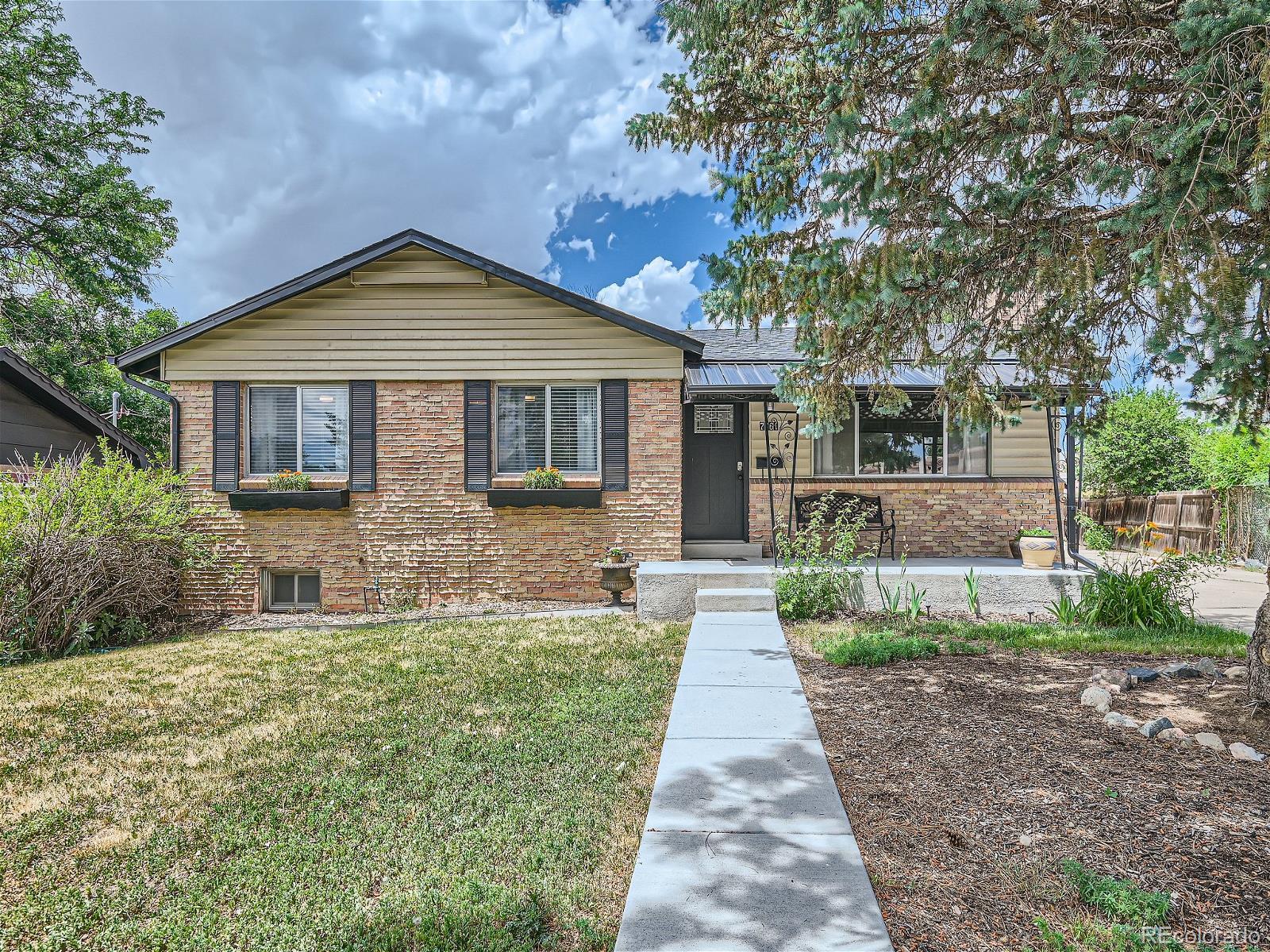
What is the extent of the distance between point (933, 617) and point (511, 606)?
16.6ft

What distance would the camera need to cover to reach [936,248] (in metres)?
4.10

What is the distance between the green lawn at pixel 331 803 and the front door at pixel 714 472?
15.4 ft

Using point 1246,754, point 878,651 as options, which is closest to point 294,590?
point 878,651

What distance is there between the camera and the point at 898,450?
10258 mm

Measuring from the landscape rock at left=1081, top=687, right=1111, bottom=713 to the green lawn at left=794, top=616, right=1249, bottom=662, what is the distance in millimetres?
1438

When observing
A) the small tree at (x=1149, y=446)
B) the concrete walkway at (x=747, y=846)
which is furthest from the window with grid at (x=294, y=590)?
the small tree at (x=1149, y=446)

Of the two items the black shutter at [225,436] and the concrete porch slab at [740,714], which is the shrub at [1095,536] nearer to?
the concrete porch slab at [740,714]

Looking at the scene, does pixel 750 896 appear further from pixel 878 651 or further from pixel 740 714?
pixel 878 651

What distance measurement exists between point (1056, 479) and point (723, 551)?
486 centimetres

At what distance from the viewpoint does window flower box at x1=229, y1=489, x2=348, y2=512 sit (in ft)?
28.6

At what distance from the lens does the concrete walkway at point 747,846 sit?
200cm

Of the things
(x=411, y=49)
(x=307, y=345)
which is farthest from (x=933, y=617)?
(x=411, y=49)

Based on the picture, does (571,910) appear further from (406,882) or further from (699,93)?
(699,93)

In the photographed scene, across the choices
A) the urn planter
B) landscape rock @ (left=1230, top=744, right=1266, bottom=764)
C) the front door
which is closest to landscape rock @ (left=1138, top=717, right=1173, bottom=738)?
landscape rock @ (left=1230, top=744, right=1266, bottom=764)
